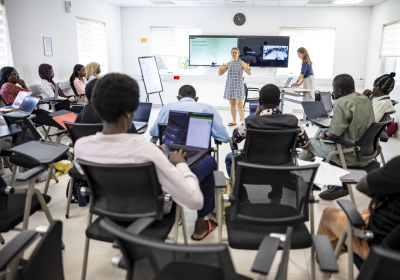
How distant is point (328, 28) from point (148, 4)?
4584 mm

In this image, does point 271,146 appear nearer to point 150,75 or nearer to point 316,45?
point 150,75

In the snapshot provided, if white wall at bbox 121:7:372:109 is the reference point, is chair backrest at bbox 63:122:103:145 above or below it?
below

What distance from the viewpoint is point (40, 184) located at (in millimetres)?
3354

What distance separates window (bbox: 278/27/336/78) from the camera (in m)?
8.05

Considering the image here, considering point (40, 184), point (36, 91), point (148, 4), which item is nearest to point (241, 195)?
point (40, 184)

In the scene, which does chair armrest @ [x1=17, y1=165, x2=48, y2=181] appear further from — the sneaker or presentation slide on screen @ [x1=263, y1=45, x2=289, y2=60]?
presentation slide on screen @ [x1=263, y1=45, x2=289, y2=60]

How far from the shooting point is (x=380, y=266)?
870mm

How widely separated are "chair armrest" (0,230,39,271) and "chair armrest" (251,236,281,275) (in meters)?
0.76

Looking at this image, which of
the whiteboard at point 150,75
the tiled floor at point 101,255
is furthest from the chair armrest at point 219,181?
the whiteboard at point 150,75

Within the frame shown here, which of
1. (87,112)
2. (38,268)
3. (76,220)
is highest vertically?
(87,112)

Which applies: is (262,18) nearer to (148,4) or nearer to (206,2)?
(206,2)

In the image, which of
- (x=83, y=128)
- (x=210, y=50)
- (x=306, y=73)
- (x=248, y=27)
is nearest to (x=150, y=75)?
(x=210, y=50)

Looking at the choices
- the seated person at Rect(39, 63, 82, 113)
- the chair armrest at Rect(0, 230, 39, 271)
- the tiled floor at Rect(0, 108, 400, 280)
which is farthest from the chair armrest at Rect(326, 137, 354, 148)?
the seated person at Rect(39, 63, 82, 113)

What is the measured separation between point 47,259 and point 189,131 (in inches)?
51.0
